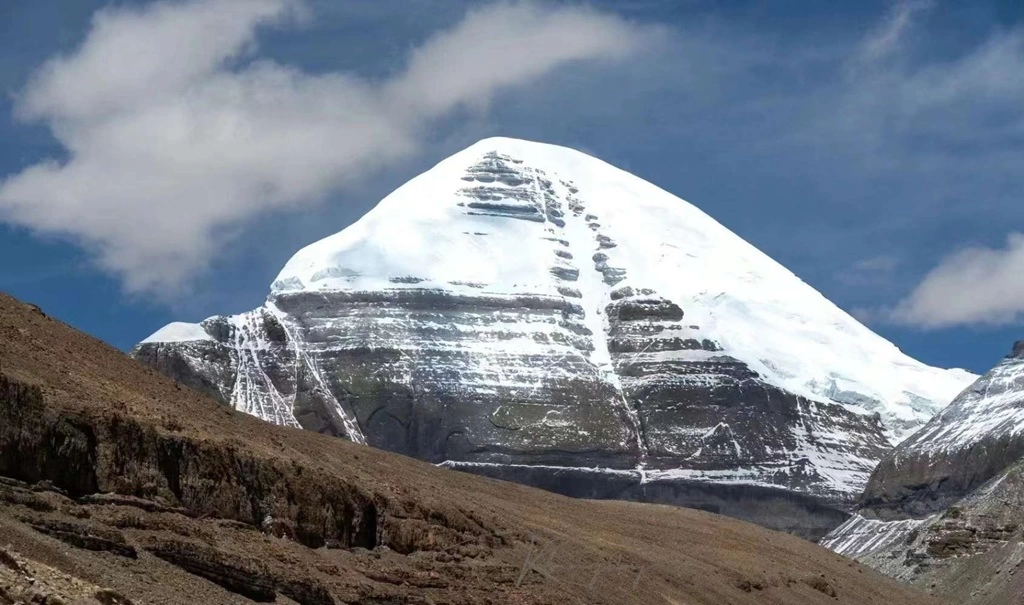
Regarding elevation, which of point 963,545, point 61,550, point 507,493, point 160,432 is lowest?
→ point 61,550

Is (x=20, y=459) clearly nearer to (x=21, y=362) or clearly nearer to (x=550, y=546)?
(x=21, y=362)

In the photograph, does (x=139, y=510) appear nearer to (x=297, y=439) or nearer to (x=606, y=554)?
(x=297, y=439)

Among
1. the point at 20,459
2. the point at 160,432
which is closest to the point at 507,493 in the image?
the point at 160,432

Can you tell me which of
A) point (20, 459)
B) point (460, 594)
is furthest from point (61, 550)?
point (460, 594)

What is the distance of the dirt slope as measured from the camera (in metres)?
46.3

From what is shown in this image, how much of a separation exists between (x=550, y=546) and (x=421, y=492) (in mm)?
6305

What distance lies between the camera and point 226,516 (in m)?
53.8

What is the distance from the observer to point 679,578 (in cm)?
7894

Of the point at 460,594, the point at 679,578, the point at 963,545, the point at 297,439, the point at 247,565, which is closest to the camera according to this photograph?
the point at 247,565

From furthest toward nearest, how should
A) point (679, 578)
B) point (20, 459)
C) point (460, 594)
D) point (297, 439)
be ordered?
1. point (679, 578)
2. point (297, 439)
3. point (460, 594)
4. point (20, 459)

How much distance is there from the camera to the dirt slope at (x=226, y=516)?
4634 cm

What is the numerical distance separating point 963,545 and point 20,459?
116079 millimetres

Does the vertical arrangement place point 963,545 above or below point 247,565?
above

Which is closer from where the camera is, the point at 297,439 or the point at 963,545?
the point at 297,439
